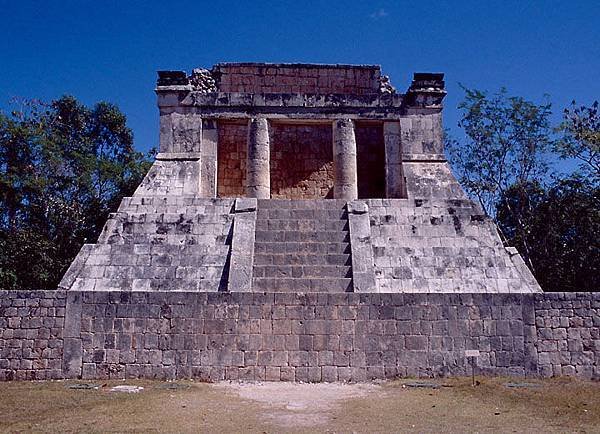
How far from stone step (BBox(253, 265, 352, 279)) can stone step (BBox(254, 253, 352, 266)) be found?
0.42 feet

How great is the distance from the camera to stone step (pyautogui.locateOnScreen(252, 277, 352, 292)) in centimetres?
973

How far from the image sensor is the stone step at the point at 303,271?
1002 centimetres

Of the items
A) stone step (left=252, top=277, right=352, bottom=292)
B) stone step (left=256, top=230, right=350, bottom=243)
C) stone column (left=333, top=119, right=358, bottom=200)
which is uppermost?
stone column (left=333, top=119, right=358, bottom=200)

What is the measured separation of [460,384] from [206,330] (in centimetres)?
398

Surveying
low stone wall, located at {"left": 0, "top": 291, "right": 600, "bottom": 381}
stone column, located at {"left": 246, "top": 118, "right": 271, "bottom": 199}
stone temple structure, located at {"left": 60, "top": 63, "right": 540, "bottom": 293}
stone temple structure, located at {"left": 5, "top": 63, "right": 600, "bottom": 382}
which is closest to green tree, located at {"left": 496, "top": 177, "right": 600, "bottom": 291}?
stone temple structure, located at {"left": 60, "top": 63, "right": 540, "bottom": 293}

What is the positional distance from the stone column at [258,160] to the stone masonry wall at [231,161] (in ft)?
9.81

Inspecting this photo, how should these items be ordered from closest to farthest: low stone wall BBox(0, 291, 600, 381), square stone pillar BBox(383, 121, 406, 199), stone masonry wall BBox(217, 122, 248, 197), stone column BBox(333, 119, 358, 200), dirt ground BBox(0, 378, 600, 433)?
dirt ground BBox(0, 378, 600, 433) < low stone wall BBox(0, 291, 600, 381) < stone column BBox(333, 119, 358, 200) < square stone pillar BBox(383, 121, 406, 199) < stone masonry wall BBox(217, 122, 248, 197)

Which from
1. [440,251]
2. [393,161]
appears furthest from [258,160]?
[440,251]

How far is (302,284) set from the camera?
9.84 metres

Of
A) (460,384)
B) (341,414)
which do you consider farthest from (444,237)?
(341,414)

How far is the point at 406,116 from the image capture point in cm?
1362

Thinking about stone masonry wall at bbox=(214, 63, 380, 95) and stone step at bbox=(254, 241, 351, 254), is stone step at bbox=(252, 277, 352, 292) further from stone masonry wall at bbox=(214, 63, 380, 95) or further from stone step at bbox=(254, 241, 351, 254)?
stone masonry wall at bbox=(214, 63, 380, 95)

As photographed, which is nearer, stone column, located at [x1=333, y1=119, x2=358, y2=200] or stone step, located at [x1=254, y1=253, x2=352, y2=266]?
stone step, located at [x1=254, y1=253, x2=352, y2=266]

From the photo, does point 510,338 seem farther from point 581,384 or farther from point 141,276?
point 141,276
